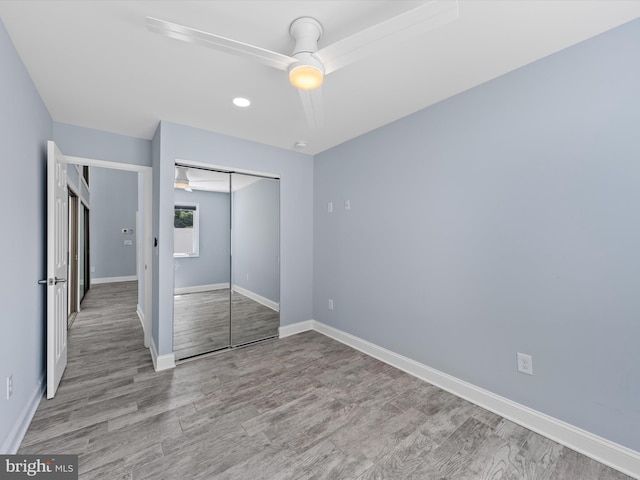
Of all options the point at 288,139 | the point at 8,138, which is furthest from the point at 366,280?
the point at 8,138

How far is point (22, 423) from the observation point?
Answer: 72.1 inches

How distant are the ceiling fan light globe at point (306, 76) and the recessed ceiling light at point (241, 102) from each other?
3.46 ft

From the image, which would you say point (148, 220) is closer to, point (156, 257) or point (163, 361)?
point (156, 257)

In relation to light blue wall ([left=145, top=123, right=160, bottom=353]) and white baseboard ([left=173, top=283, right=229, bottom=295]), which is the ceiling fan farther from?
white baseboard ([left=173, top=283, right=229, bottom=295])

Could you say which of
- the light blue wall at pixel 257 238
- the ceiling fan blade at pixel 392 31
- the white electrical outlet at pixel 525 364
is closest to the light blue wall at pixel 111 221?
the light blue wall at pixel 257 238

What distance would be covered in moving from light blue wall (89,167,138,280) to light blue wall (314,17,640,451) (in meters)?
7.99

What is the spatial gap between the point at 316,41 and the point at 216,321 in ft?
11.1

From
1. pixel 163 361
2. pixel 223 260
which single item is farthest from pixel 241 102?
pixel 163 361

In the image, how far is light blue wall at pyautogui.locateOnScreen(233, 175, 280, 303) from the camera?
3.47m

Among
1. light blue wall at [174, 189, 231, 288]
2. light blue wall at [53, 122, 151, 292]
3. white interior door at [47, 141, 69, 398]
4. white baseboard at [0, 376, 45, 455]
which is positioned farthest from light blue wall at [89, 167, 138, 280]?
white baseboard at [0, 376, 45, 455]

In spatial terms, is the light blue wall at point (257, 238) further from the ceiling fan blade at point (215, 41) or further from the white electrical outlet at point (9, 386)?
the ceiling fan blade at point (215, 41)

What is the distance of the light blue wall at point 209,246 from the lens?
10.3ft

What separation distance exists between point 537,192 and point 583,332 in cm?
94

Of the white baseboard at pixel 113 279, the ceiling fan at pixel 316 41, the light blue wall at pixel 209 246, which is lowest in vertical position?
the white baseboard at pixel 113 279
